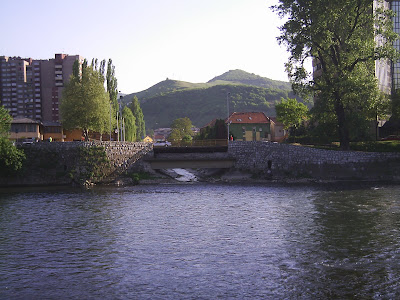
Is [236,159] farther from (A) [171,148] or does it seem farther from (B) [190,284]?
(B) [190,284]

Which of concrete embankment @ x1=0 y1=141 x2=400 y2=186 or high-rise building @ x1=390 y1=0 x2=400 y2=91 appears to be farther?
high-rise building @ x1=390 y1=0 x2=400 y2=91

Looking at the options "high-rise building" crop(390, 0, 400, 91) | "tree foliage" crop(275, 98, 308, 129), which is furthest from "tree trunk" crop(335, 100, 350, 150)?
"tree foliage" crop(275, 98, 308, 129)

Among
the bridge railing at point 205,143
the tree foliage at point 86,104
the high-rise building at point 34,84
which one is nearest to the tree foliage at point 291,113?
the bridge railing at point 205,143

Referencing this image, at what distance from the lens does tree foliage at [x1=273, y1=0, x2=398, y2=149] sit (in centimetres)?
6078

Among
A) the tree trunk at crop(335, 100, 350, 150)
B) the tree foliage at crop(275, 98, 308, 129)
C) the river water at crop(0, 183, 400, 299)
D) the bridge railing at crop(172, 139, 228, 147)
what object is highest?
the tree foliage at crop(275, 98, 308, 129)

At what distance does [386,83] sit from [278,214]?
5517 centimetres

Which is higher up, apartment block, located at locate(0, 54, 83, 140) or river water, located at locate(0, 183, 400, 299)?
apartment block, located at locate(0, 54, 83, 140)

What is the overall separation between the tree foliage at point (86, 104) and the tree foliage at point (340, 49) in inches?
1372

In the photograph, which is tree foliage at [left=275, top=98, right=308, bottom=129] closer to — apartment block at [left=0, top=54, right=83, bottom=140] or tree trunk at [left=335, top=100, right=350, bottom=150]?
tree trunk at [left=335, top=100, right=350, bottom=150]

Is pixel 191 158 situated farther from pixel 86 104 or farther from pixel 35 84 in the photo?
pixel 35 84

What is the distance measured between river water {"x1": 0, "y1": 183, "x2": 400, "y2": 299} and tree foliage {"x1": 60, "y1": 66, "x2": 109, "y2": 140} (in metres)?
35.2

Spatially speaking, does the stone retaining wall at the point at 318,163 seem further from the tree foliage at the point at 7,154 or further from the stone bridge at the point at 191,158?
the tree foliage at the point at 7,154

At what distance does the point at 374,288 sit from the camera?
19141 millimetres

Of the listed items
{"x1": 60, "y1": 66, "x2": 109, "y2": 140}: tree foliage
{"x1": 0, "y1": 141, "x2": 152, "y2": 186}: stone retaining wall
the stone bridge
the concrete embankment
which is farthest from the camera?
{"x1": 60, "y1": 66, "x2": 109, "y2": 140}: tree foliage
